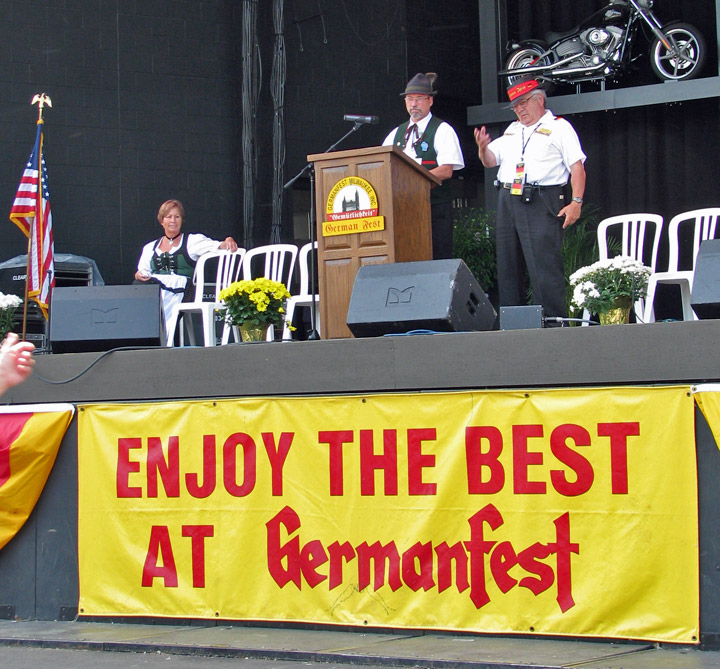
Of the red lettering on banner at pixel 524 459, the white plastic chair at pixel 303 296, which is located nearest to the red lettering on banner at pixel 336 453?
the red lettering on banner at pixel 524 459

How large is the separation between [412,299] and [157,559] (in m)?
1.71

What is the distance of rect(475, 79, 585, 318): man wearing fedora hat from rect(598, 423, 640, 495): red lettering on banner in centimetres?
173

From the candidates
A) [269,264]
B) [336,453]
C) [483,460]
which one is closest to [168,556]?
[336,453]

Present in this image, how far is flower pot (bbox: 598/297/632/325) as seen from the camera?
5457mm

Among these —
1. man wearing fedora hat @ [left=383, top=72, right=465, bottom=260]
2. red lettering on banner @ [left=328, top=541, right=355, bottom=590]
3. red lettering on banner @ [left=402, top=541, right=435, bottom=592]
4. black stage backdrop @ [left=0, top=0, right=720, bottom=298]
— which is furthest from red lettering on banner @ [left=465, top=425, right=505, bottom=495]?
black stage backdrop @ [left=0, top=0, right=720, bottom=298]

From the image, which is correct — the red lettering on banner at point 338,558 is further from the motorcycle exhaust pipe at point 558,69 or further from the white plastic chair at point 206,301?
the motorcycle exhaust pipe at point 558,69

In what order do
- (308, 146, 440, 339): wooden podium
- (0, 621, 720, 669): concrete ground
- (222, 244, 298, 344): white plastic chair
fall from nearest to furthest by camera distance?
(0, 621, 720, 669): concrete ground
(308, 146, 440, 339): wooden podium
(222, 244, 298, 344): white plastic chair

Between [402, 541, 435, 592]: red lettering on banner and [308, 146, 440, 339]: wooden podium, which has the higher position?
[308, 146, 440, 339]: wooden podium

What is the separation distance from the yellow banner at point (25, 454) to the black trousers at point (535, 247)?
254 cm

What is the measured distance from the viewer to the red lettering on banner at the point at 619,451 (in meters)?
4.45

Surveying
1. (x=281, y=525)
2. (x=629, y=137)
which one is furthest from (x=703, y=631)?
(x=629, y=137)

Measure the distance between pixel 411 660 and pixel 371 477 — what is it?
86 cm

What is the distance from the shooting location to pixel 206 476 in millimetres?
5211

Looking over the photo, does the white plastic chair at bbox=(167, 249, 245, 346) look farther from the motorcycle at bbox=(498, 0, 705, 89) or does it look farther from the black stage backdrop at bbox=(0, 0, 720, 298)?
the motorcycle at bbox=(498, 0, 705, 89)
